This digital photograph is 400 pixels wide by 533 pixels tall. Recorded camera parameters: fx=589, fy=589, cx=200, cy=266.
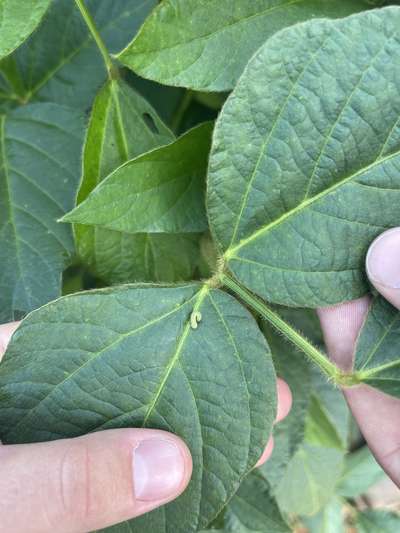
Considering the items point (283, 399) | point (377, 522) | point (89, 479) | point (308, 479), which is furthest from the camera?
point (377, 522)

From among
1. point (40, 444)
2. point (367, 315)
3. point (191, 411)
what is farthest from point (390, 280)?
point (40, 444)

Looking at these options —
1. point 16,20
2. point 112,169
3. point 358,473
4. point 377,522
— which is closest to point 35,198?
point 112,169

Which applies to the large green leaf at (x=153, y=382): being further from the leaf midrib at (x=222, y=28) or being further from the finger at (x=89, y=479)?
the leaf midrib at (x=222, y=28)

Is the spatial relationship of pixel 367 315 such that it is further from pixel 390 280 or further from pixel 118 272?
pixel 118 272

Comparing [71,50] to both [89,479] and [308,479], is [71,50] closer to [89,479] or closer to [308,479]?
[89,479]

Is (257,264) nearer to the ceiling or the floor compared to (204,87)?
nearer to the floor

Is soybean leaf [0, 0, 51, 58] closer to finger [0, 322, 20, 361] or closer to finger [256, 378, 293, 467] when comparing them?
finger [0, 322, 20, 361]
